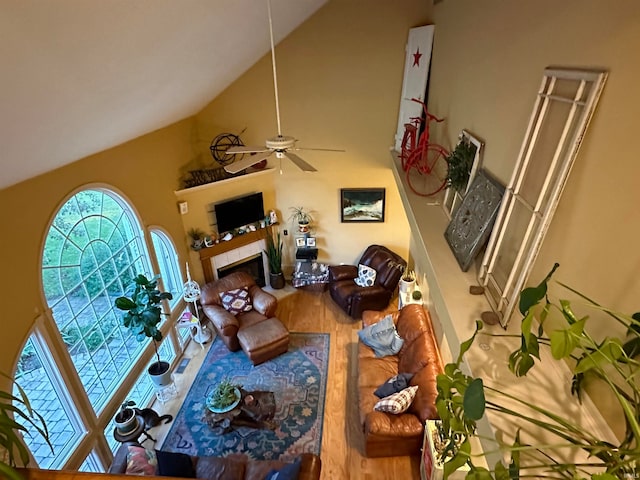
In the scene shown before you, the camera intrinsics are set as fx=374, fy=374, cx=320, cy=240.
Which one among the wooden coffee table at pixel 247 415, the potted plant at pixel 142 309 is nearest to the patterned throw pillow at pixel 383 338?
the wooden coffee table at pixel 247 415

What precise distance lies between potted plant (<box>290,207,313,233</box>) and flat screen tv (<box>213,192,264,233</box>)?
0.64 m

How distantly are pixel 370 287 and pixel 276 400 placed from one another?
2.50 metres

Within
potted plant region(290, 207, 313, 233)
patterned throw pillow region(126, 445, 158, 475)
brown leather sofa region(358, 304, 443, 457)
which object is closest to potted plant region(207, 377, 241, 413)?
patterned throw pillow region(126, 445, 158, 475)

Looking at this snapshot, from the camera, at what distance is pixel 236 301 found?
6.15 meters

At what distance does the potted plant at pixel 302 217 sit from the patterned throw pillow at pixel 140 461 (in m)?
4.44

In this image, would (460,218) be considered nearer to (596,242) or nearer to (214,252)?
(596,242)

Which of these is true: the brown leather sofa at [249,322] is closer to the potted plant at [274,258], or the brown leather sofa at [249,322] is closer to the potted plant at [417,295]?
the potted plant at [274,258]

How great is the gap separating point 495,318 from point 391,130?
15.9 feet

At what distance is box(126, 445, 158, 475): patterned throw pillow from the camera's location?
3.41 metres

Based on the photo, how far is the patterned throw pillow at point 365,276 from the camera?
676 cm

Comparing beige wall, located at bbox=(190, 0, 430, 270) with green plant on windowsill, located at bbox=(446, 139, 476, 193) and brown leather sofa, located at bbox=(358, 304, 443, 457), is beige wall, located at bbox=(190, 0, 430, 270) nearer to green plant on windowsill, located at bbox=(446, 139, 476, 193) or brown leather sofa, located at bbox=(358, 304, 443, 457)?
brown leather sofa, located at bbox=(358, 304, 443, 457)

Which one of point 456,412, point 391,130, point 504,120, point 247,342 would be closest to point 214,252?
point 247,342

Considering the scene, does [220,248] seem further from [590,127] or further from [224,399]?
[590,127]

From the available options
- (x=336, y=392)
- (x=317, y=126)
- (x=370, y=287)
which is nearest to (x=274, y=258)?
(x=370, y=287)
